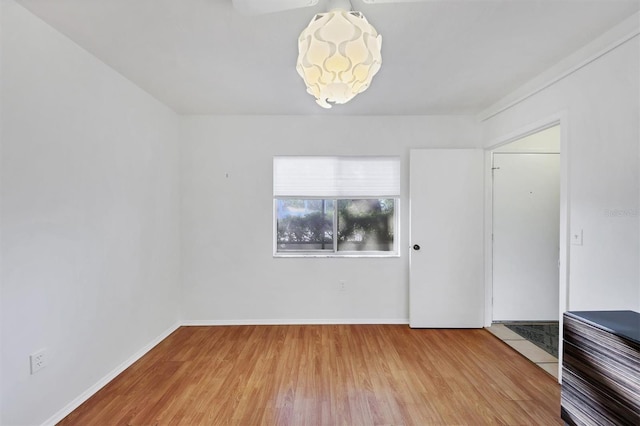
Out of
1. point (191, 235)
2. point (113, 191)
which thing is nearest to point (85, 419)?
point (113, 191)

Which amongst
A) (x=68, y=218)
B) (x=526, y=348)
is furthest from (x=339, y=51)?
(x=526, y=348)

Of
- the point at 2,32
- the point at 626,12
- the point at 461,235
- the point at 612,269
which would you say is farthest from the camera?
the point at 461,235

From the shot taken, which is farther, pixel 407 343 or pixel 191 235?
pixel 191 235

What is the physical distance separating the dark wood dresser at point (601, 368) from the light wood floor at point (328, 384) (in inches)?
16.9

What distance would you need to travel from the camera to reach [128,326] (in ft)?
7.81

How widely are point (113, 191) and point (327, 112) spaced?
2.26 meters

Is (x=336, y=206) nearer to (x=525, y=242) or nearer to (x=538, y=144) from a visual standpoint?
(x=525, y=242)

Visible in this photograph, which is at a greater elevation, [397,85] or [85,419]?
[397,85]

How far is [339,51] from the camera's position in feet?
3.57

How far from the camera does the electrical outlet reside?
1.59m

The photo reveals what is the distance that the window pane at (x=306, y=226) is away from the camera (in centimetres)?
331

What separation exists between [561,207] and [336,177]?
2.10 m

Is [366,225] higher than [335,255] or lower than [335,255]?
higher

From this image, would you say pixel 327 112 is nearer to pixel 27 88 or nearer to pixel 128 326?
pixel 27 88
